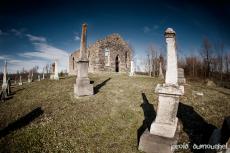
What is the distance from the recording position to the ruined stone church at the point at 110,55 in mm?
26047

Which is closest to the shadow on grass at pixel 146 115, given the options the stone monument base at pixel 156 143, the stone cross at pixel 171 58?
the stone monument base at pixel 156 143

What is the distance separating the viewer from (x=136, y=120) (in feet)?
21.2

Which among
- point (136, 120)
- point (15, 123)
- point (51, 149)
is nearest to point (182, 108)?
point (136, 120)

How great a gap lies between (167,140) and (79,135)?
10.3 feet

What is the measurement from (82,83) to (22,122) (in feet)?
12.9

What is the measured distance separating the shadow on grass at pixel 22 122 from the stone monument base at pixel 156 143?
16.8 feet

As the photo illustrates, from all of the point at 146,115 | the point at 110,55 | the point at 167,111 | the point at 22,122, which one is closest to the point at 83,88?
the point at 22,122

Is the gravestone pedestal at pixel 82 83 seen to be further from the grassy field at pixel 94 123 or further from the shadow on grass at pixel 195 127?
the shadow on grass at pixel 195 127

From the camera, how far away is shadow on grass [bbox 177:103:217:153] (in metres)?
4.97

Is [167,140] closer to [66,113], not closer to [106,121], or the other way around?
[106,121]

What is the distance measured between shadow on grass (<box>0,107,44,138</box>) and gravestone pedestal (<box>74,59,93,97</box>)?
247cm

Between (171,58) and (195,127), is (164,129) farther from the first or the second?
(195,127)

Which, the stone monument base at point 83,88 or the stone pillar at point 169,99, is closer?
the stone pillar at point 169,99

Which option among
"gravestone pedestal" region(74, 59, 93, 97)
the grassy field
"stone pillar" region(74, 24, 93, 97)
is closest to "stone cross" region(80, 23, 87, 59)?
"stone pillar" region(74, 24, 93, 97)
